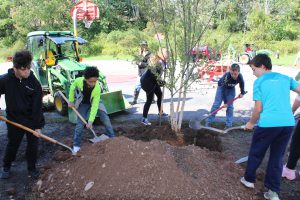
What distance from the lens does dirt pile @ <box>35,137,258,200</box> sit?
3490mm

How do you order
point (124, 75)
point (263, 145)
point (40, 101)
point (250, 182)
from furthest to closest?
point (124, 75) → point (40, 101) → point (250, 182) → point (263, 145)

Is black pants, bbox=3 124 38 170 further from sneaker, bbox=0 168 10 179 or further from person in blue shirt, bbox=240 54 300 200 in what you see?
person in blue shirt, bbox=240 54 300 200

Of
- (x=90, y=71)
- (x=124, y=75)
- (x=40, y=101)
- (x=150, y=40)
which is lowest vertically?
(x=124, y=75)

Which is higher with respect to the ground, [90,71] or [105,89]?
[90,71]

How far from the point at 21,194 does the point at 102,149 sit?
1039 millimetres

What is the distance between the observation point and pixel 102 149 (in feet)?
13.6

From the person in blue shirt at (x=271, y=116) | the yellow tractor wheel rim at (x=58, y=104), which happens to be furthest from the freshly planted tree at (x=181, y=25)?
the yellow tractor wheel rim at (x=58, y=104)

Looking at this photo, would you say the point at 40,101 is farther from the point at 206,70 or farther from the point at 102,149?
the point at 206,70

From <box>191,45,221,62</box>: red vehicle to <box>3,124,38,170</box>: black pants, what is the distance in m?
2.44

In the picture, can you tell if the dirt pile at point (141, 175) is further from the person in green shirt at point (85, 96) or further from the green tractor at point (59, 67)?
the green tractor at point (59, 67)

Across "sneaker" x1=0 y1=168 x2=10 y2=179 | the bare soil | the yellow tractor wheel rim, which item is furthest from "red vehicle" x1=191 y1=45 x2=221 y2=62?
the yellow tractor wheel rim

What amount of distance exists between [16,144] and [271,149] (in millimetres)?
2909

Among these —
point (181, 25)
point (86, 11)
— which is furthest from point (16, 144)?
point (86, 11)

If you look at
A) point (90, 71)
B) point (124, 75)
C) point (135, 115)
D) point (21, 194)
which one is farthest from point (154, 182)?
point (124, 75)
